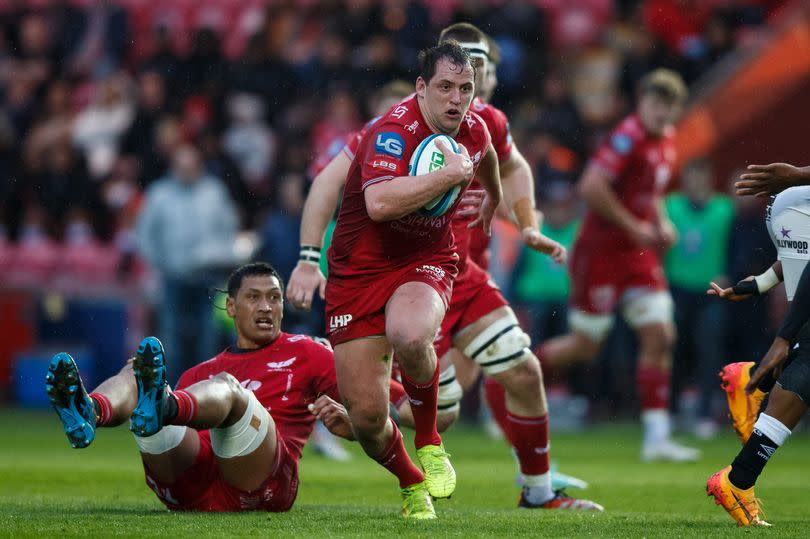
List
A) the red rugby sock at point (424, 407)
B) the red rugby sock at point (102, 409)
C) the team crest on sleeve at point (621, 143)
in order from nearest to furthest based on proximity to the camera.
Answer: the red rugby sock at point (102, 409), the red rugby sock at point (424, 407), the team crest on sleeve at point (621, 143)

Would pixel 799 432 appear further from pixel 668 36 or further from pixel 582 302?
pixel 668 36

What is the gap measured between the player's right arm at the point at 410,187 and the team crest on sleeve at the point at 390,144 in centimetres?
5

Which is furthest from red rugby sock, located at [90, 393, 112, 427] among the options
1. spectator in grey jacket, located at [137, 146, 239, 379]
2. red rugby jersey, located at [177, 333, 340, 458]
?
spectator in grey jacket, located at [137, 146, 239, 379]

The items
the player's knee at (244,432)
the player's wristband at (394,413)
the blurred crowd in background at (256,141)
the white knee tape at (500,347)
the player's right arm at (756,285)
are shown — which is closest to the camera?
the player's knee at (244,432)

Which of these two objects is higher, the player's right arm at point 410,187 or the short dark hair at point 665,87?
the player's right arm at point 410,187

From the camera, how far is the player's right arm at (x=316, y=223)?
7.38m

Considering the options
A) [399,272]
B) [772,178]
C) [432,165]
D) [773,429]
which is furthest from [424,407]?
[772,178]

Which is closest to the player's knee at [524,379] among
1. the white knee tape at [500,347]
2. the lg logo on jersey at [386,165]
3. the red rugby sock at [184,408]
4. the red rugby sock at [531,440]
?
the white knee tape at [500,347]

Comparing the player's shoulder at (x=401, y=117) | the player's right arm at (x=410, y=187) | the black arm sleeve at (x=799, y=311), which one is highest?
the player's shoulder at (x=401, y=117)

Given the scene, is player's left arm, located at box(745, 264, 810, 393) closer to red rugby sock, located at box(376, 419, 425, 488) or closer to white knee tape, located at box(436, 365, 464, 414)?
red rugby sock, located at box(376, 419, 425, 488)

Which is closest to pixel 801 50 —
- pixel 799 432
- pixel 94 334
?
pixel 799 432

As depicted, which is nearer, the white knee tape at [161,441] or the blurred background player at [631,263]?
the white knee tape at [161,441]

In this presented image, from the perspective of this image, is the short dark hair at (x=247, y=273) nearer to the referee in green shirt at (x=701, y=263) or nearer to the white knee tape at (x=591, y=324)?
the white knee tape at (x=591, y=324)

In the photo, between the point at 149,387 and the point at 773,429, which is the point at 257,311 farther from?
the point at 773,429
